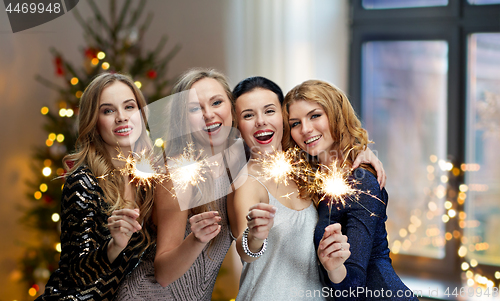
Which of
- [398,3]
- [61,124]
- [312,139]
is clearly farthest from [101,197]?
[398,3]

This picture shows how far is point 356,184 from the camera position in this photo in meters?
1.29

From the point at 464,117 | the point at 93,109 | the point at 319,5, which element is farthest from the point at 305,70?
the point at 93,109

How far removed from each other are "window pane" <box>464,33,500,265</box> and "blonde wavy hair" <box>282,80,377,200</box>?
1.85m

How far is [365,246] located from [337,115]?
46 centimetres

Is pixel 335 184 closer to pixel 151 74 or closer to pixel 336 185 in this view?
pixel 336 185

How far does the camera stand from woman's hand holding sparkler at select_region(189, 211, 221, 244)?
107 cm

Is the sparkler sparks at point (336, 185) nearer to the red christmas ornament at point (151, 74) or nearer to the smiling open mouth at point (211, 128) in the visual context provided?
the smiling open mouth at point (211, 128)

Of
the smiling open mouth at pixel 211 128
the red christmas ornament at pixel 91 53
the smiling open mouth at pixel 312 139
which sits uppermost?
the red christmas ornament at pixel 91 53

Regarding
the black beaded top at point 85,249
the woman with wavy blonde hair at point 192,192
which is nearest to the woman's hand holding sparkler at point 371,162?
the woman with wavy blonde hair at point 192,192

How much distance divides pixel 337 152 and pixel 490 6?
7.15 feet

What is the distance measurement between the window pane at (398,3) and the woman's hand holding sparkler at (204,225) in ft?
8.65

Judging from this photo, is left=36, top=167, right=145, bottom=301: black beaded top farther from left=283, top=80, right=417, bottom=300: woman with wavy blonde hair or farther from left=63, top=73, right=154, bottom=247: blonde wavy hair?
left=283, top=80, right=417, bottom=300: woman with wavy blonde hair

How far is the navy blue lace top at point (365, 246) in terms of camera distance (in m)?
1.19

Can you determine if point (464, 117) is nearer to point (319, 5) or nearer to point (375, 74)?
point (375, 74)
